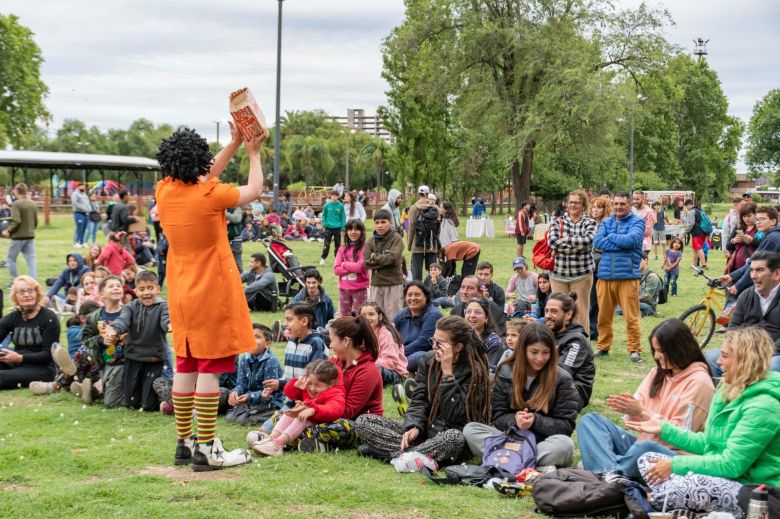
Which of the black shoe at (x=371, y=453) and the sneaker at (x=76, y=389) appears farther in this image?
the sneaker at (x=76, y=389)

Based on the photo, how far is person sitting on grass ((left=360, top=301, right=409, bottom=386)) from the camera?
317 inches

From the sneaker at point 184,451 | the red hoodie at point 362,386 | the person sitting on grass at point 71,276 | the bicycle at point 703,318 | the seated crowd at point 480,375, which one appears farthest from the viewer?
the person sitting on grass at point 71,276

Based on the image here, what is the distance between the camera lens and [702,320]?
10.2 m

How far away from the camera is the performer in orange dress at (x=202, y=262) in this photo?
5207 mm

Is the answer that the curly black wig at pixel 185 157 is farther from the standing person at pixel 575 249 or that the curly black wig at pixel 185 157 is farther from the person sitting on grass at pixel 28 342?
the standing person at pixel 575 249

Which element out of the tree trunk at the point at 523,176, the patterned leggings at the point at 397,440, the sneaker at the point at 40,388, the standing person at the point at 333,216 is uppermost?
the tree trunk at the point at 523,176

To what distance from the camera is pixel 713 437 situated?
458 centimetres

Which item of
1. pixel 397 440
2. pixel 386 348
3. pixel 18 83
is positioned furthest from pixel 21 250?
pixel 18 83

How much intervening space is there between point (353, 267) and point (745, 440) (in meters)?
6.71

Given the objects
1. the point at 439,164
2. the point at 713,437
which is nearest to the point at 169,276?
the point at 713,437

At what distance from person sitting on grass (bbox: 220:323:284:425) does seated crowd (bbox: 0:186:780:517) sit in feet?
0.04

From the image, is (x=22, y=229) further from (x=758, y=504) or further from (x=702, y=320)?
(x=758, y=504)

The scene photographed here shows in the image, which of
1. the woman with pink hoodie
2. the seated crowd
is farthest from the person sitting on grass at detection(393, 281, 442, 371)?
the woman with pink hoodie

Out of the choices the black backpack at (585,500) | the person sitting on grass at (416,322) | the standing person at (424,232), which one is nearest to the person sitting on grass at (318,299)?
the person sitting on grass at (416,322)
